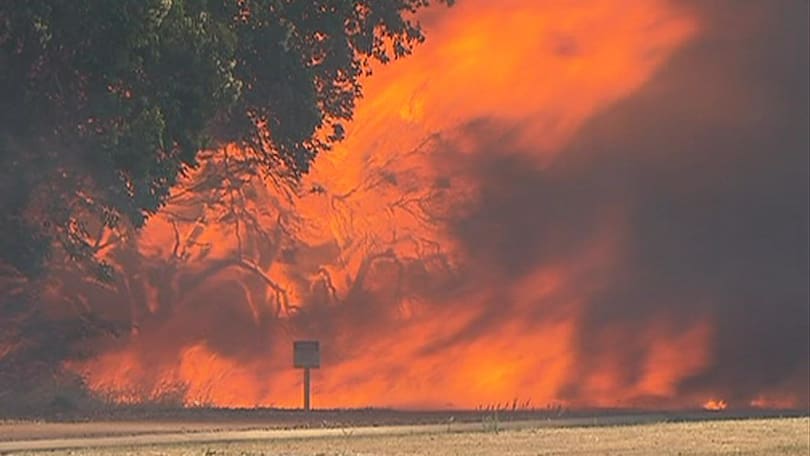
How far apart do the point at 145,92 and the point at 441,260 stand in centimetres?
2100

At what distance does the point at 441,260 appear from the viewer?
185ft

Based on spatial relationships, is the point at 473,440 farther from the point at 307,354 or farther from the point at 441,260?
the point at 441,260

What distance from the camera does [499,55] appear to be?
5656cm

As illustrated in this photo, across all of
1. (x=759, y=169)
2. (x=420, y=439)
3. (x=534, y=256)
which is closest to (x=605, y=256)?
(x=534, y=256)

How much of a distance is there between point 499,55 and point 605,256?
7.99 metres

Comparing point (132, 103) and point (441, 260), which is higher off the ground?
point (441, 260)

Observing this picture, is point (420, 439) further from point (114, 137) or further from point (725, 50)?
point (725, 50)

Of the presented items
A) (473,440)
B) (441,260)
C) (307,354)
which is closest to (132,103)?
(307,354)

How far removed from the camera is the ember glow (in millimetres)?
54688

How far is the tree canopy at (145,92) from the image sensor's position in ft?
117

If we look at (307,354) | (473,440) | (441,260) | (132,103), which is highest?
(441,260)

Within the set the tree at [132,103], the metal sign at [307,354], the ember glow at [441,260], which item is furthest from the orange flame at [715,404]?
the metal sign at [307,354]

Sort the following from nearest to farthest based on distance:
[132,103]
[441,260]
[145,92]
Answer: [132,103]
[145,92]
[441,260]

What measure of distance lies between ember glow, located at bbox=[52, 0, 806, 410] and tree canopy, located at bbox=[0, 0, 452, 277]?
288 inches
